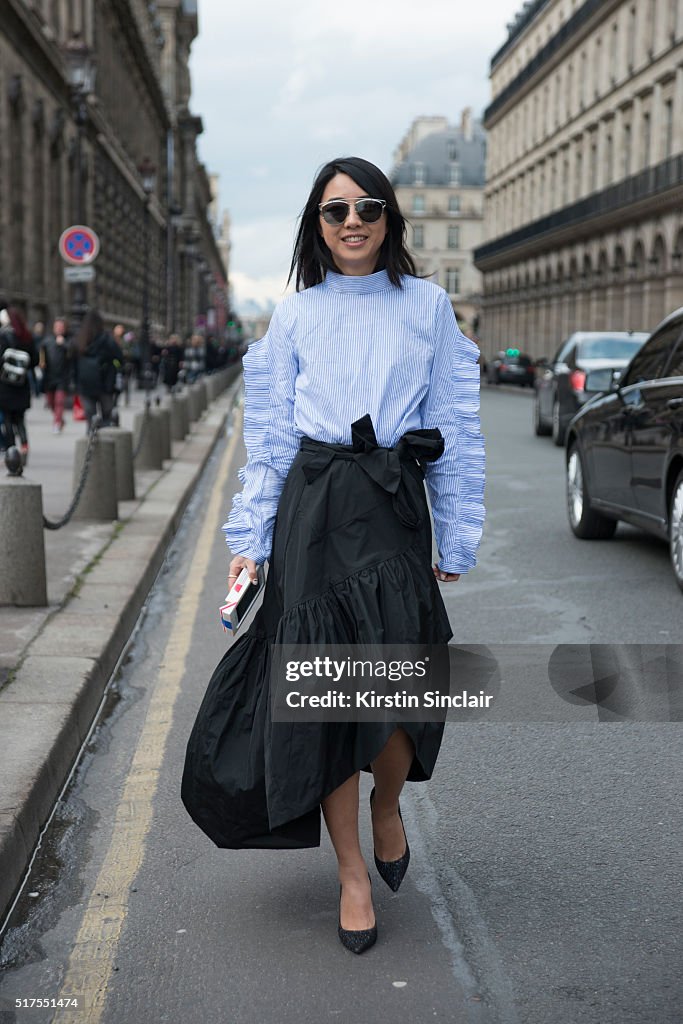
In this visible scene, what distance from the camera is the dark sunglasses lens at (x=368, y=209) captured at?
11.8 ft

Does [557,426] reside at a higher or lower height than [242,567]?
lower

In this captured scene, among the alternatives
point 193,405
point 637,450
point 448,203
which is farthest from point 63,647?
point 448,203

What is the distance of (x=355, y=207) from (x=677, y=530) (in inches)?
213

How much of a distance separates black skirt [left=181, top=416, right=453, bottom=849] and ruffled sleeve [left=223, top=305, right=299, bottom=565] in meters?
0.05

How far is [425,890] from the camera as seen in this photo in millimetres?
3959

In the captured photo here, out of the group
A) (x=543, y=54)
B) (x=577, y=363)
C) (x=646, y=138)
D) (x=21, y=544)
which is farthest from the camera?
(x=543, y=54)

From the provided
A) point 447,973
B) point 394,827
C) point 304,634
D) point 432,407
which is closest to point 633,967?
point 447,973

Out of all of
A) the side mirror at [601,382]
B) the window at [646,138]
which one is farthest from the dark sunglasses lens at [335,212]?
the window at [646,138]

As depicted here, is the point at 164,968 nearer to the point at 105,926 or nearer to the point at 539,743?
the point at 105,926

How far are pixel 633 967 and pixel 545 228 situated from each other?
6579 cm

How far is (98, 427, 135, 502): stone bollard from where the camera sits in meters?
12.1

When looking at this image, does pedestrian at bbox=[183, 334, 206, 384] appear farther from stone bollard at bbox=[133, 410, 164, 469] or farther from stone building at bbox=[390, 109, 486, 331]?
stone building at bbox=[390, 109, 486, 331]

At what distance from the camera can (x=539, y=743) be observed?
5445 millimetres

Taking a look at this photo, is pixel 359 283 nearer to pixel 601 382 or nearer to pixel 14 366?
pixel 601 382
